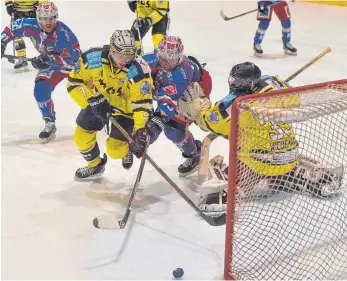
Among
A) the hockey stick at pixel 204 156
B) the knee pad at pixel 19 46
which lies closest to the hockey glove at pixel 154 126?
the hockey stick at pixel 204 156

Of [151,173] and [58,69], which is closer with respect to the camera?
[151,173]

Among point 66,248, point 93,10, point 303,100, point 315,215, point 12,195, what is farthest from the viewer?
point 93,10

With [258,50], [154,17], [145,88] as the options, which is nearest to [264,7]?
[258,50]

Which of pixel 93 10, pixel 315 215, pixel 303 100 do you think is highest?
pixel 303 100

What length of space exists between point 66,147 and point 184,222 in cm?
115

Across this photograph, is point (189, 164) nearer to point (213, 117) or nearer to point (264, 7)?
point (213, 117)

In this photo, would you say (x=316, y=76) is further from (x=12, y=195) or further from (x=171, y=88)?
(x=12, y=195)

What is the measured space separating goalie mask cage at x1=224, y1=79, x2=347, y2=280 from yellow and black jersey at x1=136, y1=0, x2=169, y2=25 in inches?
87.3

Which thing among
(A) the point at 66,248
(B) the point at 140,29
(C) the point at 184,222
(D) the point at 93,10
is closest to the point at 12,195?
(A) the point at 66,248

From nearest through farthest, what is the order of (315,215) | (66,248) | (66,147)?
1. (66,248)
2. (315,215)
3. (66,147)

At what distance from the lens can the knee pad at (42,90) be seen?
142 inches

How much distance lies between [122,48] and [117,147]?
0.53 m

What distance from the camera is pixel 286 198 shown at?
2656 millimetres

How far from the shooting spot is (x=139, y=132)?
9.02 ft
